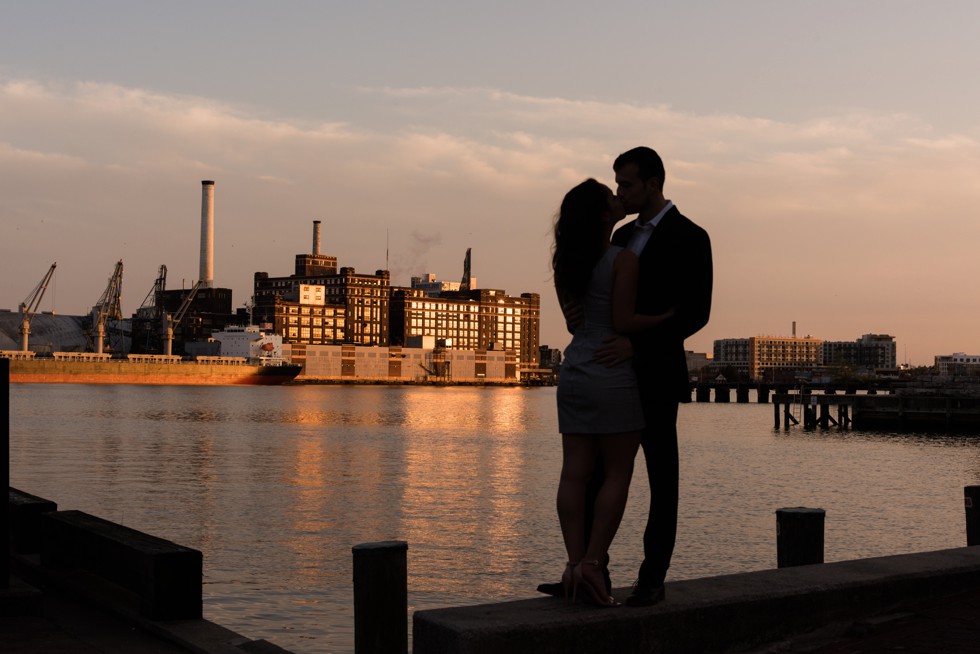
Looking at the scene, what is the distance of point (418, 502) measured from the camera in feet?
85.3

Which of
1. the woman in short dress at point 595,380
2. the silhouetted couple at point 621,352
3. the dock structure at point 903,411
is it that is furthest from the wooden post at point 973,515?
the dock structure at point 903,411

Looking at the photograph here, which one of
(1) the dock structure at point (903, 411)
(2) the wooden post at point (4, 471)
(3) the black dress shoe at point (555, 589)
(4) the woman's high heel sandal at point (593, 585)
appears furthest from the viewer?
(1) the dock structure at point (903, 411)

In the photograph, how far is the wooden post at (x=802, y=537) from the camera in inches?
316

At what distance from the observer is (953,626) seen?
19.7ft

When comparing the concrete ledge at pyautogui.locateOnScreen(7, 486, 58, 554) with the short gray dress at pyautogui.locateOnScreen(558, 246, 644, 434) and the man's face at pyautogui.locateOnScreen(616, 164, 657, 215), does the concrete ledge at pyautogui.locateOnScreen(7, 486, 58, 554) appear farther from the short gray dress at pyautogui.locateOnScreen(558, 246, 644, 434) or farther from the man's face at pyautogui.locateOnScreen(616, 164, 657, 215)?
the man's face at pyautogui.locateOnScreen(616, 164, 657, 215)

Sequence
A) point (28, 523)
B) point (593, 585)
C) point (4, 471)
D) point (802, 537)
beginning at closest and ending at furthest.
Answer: point (593, 585), point (4, 471), point (802, 537), point (28, 523)

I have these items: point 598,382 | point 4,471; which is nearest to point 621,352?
point 598,382

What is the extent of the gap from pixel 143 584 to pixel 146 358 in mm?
185119

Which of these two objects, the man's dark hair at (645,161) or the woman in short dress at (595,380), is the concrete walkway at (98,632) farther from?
the man's dark hair at (645,161)

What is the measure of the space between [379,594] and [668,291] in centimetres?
271

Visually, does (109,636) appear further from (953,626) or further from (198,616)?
(953,626)

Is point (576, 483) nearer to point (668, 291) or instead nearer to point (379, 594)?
point (668, 291)

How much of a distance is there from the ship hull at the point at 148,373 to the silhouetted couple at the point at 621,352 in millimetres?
179665

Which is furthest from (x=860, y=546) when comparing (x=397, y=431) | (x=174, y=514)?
(x=397, y=431)
